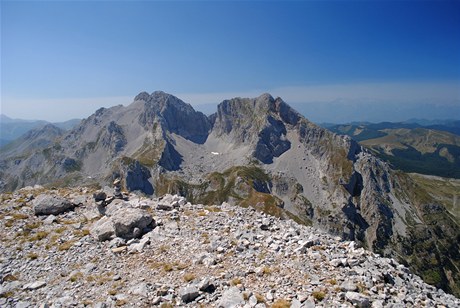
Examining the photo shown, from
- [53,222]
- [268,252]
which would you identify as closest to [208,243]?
[268,252]

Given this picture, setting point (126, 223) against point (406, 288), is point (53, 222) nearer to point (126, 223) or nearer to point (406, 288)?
point (126, 223)

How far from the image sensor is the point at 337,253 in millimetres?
16734

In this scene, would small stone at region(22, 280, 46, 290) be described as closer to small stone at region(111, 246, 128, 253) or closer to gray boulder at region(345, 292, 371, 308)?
small stone at region(111, 246, 128, 253)

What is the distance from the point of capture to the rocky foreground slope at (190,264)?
13.9 metres

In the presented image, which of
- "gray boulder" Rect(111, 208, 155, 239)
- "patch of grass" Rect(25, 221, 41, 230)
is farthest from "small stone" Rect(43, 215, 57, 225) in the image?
"gray boulder" Rect(111, 208, 155, 239)

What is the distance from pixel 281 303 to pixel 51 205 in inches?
1016

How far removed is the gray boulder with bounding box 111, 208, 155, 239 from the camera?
866 inches

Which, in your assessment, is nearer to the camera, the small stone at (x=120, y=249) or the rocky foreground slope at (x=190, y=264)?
the rocky foreground slope at (x=190, y=264)

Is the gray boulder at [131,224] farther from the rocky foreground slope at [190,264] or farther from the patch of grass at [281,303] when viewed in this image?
the patch of grass at [281,303]

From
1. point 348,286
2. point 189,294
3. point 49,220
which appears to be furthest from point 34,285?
point 348,286

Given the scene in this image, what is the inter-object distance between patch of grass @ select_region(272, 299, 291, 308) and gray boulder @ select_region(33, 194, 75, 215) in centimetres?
2481

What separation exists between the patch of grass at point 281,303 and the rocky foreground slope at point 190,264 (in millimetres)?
47

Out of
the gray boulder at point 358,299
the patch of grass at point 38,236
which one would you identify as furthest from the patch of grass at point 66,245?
the gray boulder at point 358,299

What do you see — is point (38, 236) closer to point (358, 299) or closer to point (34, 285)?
point (34, 285)
